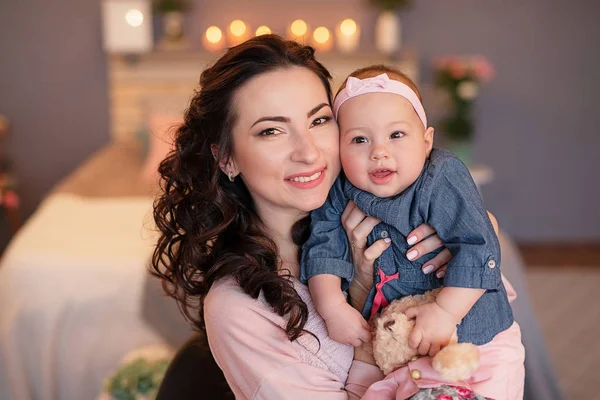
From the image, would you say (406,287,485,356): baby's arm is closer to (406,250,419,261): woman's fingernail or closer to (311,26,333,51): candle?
(406,250,419,261): woman's fingernail

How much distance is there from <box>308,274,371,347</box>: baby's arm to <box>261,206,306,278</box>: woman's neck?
0.49ft

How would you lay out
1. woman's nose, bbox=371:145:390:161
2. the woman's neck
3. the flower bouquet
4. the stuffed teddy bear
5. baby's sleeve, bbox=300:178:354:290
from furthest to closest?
the flower bouquet → the woman's neck → baby's sleeve, bbox=300:178:354:290 → woman's nose, bbox=371:145:390:161 → the stuffed teddy bear

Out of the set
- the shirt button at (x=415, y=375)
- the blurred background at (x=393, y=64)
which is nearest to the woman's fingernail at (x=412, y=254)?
the shirt button at (x=415, y=375)

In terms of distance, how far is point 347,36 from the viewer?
5.05m

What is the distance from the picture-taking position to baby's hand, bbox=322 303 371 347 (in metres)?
1.48

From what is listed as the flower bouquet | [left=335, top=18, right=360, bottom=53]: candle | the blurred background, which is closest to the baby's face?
the blurred background

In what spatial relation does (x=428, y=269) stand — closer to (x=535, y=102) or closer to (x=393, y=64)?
(x=393, y=64)

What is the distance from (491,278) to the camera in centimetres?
137

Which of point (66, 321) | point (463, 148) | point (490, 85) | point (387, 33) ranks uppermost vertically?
point (387, 33)

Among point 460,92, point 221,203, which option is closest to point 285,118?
point 221,203

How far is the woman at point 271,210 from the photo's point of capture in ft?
4.90

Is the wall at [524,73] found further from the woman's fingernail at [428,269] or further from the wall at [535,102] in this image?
the woman's fingernail at [428,269]

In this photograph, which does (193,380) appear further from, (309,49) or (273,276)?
(309,49)

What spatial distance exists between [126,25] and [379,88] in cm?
379
